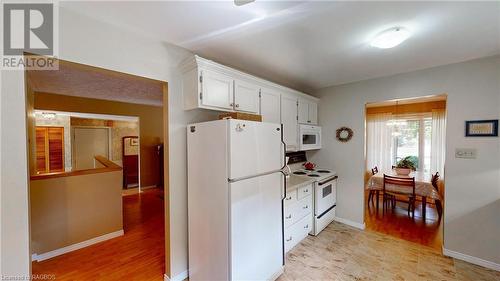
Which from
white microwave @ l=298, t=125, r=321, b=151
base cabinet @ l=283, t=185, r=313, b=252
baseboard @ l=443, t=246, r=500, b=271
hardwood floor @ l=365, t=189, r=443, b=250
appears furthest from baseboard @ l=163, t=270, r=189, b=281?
baseboard @ l=443, t=246, r=500, b=271

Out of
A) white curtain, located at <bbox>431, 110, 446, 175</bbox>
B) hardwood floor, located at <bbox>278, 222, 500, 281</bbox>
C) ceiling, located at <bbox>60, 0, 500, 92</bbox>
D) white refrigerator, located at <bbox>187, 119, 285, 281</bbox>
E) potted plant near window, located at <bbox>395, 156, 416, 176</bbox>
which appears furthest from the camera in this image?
white curtain, located at <bbox>431, 110, 446, 175</bbox>

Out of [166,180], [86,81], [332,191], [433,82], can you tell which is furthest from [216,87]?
[433,82]

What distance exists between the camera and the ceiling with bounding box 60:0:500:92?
142 centimetres

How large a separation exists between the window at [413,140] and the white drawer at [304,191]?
11.5 ft

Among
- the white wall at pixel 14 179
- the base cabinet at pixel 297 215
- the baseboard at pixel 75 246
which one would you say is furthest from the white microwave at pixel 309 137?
the baseboard at pixel 75 246

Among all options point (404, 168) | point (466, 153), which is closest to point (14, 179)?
point (466, 153)

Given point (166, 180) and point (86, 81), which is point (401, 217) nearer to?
point (166, 180)

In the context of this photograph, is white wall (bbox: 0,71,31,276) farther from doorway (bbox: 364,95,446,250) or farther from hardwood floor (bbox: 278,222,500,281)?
doorway (bbox: 364,95,446,250)

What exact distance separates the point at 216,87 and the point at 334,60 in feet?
5.09

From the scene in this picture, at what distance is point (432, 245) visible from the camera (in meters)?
2.66

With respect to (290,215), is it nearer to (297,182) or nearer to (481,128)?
(297,182)

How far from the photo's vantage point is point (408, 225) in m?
3.27

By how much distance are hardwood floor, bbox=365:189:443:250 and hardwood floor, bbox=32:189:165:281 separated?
3.33 m

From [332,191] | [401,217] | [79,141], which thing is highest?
[79,141]
